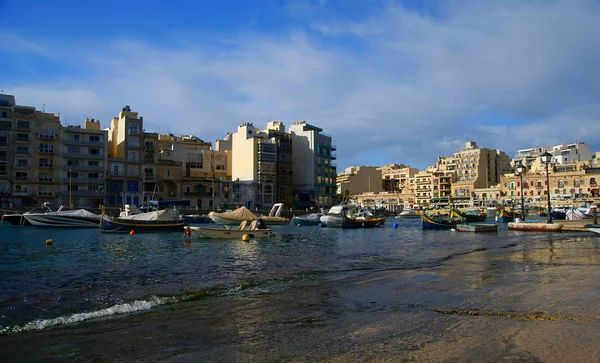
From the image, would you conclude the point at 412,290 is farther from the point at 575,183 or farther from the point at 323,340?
the point at 575,183

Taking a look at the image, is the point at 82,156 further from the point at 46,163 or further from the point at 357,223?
the point at 357,223

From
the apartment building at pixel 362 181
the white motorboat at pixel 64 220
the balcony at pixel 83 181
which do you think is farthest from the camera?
the apartment building at pixel 362 181

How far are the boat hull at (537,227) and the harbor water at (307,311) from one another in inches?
651

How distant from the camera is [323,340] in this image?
27.3 feet

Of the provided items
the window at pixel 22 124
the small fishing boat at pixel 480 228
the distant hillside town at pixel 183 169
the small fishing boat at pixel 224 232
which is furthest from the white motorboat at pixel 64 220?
the small fishing boat at pixel 480 228

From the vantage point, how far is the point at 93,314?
11.6 m

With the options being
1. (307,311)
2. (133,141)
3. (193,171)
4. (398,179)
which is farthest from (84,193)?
(398,179)

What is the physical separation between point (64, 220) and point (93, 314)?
53.0 metres

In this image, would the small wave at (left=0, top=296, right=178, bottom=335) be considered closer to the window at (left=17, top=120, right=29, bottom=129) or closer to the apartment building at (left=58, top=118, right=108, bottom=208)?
the apartment building at (left=58, top=118, right=108, bottom=208)

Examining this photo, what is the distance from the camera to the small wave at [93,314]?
33.9ft

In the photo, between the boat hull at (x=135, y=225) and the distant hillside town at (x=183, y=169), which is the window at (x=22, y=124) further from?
the boat hull at (x=135, y=225)

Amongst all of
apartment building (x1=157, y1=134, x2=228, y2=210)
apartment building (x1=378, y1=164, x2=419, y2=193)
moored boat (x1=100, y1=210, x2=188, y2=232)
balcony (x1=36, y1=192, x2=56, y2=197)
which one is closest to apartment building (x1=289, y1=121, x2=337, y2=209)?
apartment building (x1=157, y1=134, x2=228, y2=210)

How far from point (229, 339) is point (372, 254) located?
18.5 meters

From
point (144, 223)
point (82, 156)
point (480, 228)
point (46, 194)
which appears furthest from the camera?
point (82, 156)
